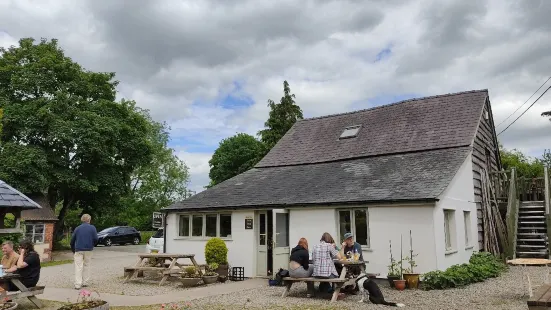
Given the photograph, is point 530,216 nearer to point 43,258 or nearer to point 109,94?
point 43,258

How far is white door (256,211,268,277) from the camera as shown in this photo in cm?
1463

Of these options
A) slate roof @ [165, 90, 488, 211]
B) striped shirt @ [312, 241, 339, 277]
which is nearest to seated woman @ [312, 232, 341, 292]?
striped shirt @ [312, 241, 339, 277]

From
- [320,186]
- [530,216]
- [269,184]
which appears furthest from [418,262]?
[530,216]

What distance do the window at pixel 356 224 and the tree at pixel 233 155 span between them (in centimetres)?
3073

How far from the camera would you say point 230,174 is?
4519cm

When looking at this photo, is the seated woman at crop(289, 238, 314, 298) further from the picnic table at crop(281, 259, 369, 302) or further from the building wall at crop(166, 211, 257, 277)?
the building wall at crop(166, 211, 257, 277)

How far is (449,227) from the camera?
1339 centimetres

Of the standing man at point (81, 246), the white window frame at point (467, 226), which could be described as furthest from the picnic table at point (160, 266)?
the white window frame at point (467, 226)

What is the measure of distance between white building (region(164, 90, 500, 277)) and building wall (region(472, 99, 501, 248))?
0.05 meters

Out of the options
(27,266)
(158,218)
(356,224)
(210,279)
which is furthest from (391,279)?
(158,218)

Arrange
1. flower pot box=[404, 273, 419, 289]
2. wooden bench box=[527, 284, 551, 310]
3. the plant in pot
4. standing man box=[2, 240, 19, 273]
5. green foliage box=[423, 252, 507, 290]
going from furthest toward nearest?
the plant in pot, flower pot box=[404, 273, 419, 289], green foliage box=[423, 252, 507, 290], standing man box=[2, 240, 19, 273], wooden bench box=[527, 284, 551, 310]

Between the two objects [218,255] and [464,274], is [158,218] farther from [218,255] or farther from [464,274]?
[464,274]

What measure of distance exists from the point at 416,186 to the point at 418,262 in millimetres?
2076

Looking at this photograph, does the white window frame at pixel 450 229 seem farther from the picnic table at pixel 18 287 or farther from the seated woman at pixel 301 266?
the picnic table at pixel 18 287
